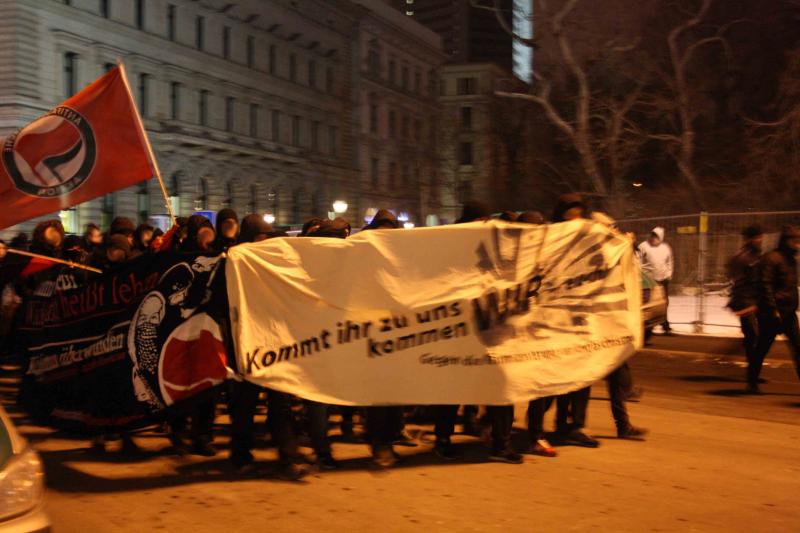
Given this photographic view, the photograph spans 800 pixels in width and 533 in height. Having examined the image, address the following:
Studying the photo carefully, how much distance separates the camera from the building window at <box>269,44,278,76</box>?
56.0 meters

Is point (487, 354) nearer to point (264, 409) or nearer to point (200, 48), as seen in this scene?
point (264, 409)

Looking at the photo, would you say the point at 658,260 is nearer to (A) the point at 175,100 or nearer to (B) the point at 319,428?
(B) the point at 319,428

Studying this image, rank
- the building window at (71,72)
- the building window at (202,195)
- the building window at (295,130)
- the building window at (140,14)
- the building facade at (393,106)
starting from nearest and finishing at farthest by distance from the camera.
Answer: the building window at (71,72) < the building window at (140,14) < the building window at (202,195) < the building window at (295,130) < the building facade at (393,106)

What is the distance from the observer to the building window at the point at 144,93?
4484cm

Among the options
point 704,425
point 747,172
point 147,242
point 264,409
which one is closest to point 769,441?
point 704,425

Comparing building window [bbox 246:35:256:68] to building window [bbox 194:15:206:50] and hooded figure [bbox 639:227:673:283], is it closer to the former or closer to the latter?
building window [bbox 194:15:206:50]

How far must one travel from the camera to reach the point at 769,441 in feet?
24.5

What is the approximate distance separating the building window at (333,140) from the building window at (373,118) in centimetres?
542

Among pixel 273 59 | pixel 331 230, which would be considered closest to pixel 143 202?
Answer: pixel 273 59

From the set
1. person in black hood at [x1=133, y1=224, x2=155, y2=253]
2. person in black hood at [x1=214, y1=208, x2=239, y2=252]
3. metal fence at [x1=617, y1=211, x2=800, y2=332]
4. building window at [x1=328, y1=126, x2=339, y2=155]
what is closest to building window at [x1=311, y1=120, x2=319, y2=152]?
building window at [x1=328, y1=126, x2=339, y2=155]

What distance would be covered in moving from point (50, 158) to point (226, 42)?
155ft

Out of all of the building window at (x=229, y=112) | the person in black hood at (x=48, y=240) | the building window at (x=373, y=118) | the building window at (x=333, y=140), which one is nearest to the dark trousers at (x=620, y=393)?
the person in black hood at (x=48, y=240)

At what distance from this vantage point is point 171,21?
47.4 m

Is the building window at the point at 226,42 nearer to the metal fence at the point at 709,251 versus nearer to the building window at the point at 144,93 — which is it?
the building window at the point at 144,93
